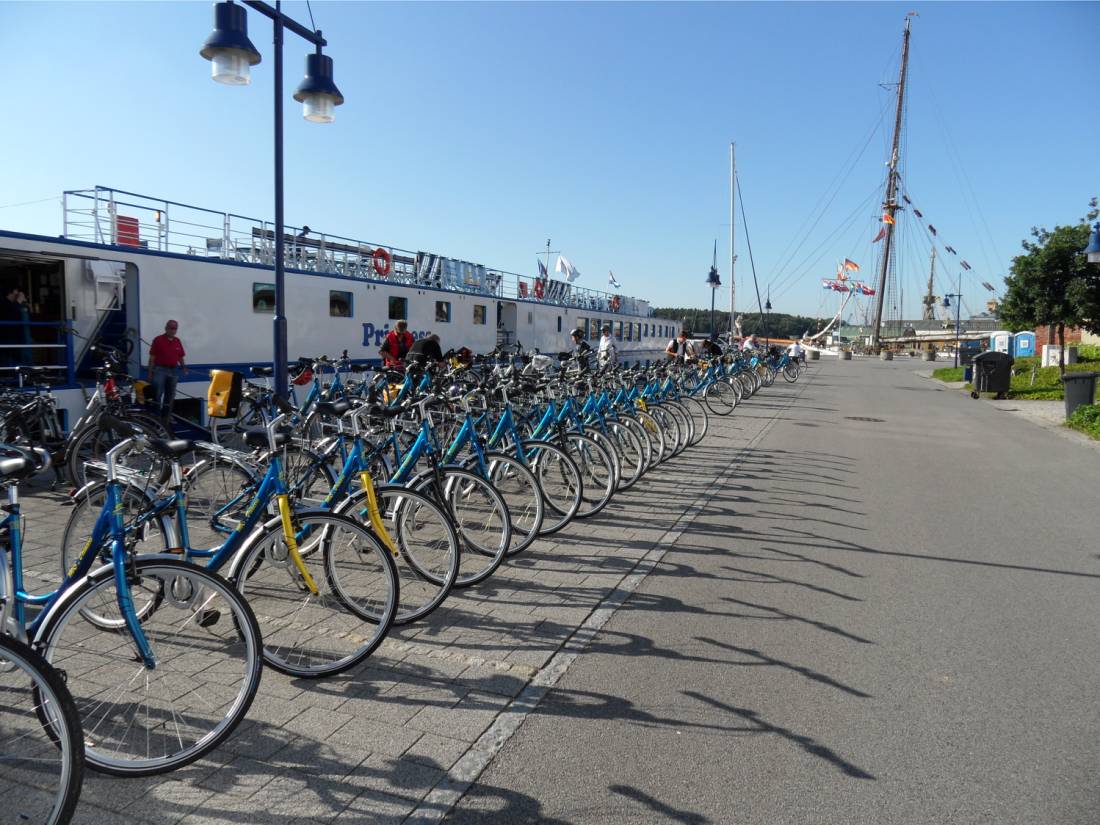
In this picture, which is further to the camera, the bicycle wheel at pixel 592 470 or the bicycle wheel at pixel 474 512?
the bicycle wheel at pixel 592 470

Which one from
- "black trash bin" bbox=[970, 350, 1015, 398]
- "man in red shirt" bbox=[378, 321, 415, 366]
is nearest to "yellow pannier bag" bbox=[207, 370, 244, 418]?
"man in red shirt" bbox=[378, 321, 415, 366]

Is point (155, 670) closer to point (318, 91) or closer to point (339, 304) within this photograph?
point (318, 91)

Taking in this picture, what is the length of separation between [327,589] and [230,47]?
595 centimetres

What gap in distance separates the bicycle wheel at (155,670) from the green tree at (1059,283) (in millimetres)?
24354

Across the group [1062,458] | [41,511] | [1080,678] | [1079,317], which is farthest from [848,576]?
[1079,317]

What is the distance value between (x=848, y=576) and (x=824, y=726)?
2336 millimetres

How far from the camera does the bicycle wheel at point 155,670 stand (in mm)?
2785

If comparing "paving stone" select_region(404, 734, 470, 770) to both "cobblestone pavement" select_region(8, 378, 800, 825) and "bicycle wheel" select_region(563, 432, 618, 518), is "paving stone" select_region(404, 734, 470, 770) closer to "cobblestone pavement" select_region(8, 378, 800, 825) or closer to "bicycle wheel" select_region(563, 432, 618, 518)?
"cobblestone pavement" select_region(8, 378, 800, 825)

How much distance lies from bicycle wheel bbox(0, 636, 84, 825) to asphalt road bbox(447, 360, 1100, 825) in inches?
49.2

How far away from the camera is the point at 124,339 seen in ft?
34.3

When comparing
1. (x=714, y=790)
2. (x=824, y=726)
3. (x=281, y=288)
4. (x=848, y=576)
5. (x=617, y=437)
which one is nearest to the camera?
(x=714, y=790)

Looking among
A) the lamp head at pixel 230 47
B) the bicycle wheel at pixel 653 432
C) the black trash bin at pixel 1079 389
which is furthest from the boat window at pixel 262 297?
the black trash bin at pixel 1079 389

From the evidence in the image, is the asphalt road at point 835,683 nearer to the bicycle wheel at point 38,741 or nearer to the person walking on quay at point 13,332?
the bicycle wheel at point 38,741

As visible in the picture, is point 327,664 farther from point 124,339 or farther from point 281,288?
point 124,339
